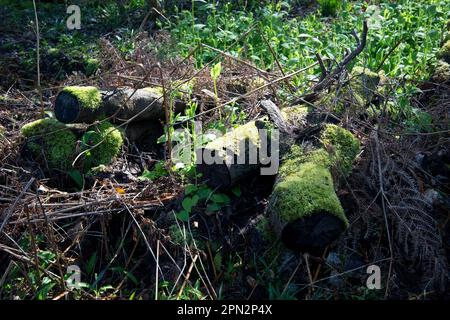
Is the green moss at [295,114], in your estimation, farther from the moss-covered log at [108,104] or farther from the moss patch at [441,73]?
the moss patch at [441,73]

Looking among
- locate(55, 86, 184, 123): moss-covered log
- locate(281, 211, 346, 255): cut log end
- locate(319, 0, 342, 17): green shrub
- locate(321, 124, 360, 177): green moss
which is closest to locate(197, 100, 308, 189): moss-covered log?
locate(321, 124, 360, 177): green moss

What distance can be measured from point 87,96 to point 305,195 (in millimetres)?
1900

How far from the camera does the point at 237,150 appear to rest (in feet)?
13.8

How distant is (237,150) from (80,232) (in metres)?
1.22

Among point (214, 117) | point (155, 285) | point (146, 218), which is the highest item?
point (214, 117)

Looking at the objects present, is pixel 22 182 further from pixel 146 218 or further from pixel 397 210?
pixel 397 210

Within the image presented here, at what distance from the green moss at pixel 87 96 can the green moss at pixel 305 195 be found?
5.33 feet

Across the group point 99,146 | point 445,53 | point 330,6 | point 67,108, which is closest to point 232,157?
point 99,146

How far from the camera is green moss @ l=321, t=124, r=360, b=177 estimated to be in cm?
426

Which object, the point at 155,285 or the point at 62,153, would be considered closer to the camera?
the point at 155,285

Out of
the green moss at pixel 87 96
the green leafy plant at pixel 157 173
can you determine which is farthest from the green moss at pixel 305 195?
the green moss at pixel 87 96
